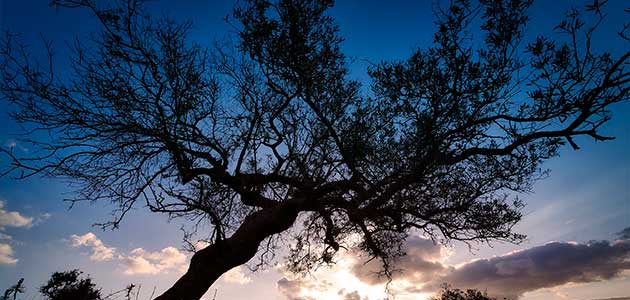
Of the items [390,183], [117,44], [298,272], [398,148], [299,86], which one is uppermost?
[117,44]

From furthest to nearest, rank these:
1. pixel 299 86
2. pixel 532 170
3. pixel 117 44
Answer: pixel 532 170
pixel 299 86
pixel 117 44

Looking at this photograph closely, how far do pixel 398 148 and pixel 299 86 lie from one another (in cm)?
334

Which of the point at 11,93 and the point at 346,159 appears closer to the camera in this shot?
the point at 11,93

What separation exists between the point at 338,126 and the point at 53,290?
1538cm

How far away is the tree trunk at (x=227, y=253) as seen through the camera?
8.21 m

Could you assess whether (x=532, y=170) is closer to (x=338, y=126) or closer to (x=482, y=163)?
(x=482, y=163)

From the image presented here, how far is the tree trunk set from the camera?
821 cm

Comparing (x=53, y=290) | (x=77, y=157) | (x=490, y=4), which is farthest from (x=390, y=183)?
(x=53, y=290)

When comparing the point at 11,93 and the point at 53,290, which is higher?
the point at 11,93

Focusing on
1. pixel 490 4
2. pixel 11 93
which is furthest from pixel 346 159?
pixel 11 93

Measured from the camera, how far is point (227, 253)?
8.77 m

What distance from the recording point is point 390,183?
8328mm

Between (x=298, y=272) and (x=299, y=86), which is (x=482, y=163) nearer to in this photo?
(x=299, y=86)

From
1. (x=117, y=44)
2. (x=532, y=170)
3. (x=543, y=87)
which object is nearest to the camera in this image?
(x=543, y=87)
